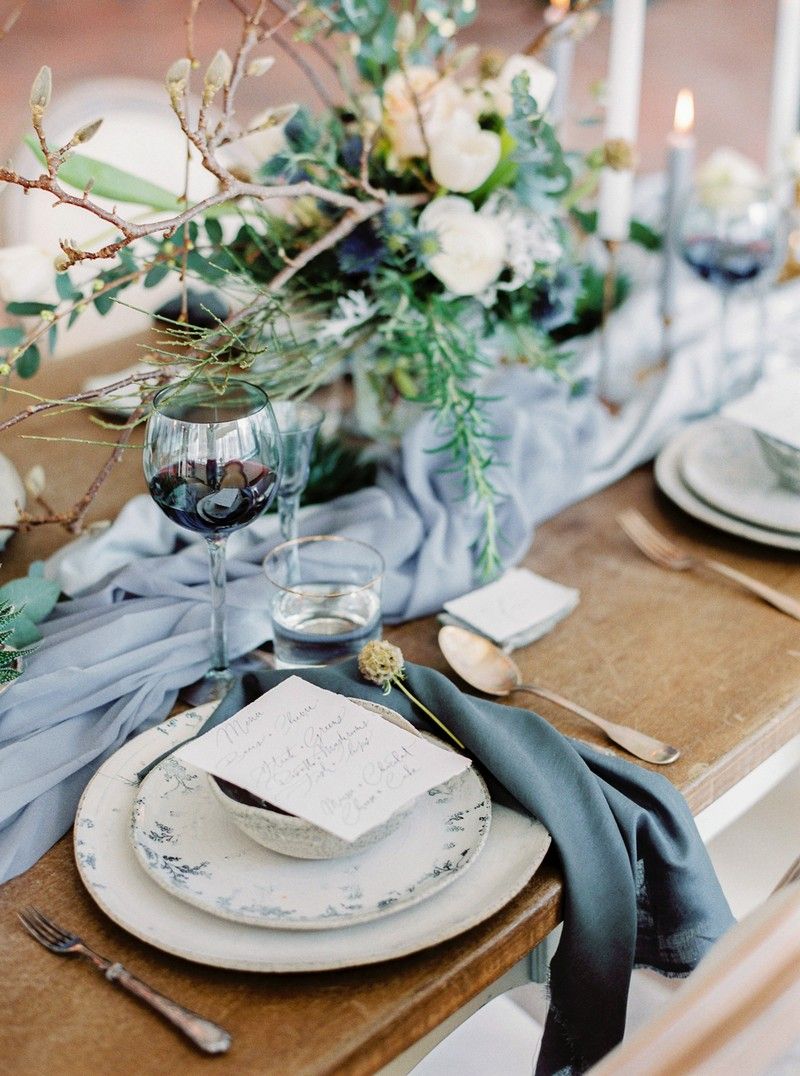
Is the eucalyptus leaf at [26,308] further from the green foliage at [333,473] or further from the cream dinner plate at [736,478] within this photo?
the cream dinner plate at [736,478]

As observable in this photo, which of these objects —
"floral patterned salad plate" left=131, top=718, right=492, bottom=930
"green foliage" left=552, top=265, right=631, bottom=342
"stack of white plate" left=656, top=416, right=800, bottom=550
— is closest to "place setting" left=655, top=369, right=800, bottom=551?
"stack of white plate" left=656, top=416, right=800, bottom=550

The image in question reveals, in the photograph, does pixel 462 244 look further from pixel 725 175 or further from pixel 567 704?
pixel 725 175

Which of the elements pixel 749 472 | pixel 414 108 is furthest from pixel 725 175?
pixel 414 108

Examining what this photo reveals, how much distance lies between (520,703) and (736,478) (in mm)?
456

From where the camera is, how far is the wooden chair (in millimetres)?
451

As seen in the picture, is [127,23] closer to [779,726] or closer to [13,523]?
[13,523]

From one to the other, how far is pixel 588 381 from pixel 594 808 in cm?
75

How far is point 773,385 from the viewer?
3.97ft

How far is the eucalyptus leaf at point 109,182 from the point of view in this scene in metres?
1.07

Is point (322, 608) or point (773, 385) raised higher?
point (773, 385)

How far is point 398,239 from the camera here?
107 centimetres

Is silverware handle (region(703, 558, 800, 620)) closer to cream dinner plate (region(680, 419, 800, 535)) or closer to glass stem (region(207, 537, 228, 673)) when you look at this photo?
cream dinner plate (region(680, 419, 800, 535))

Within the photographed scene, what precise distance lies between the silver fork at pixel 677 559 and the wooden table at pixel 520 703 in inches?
0.4

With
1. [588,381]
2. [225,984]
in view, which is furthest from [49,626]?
[588,381]
